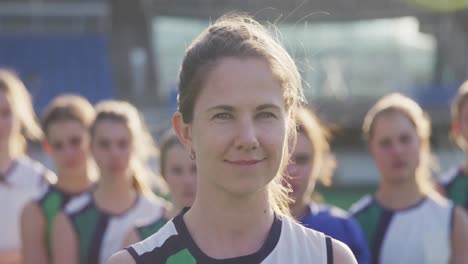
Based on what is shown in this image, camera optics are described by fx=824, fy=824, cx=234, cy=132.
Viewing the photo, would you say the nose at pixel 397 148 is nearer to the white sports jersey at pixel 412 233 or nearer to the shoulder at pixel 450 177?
the white sports jersey at pixel 412 233

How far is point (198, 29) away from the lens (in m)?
26.0

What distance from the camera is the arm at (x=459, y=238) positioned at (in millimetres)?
3650

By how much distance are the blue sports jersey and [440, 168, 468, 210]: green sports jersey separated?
67.2 inches

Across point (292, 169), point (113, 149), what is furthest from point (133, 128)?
point (292, 169)

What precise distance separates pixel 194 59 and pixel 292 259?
0.52 meters

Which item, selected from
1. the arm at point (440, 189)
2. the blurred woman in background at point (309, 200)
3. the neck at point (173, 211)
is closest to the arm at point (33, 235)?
the neck at point (173, 211)

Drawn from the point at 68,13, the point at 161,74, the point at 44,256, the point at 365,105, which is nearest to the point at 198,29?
the point at 161,74

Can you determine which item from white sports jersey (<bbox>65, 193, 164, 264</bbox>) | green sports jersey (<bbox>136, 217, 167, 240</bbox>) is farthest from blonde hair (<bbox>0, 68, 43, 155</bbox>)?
green sports jersey (<bbox>136, 217, 167, 240</bbox>)

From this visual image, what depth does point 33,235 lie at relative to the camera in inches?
168

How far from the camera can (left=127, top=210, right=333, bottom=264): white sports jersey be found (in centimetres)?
183

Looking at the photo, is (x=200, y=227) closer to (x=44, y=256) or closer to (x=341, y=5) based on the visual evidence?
(x=44, y=256)

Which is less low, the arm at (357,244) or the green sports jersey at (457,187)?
the arm at (357,244)

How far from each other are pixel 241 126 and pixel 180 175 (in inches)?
73.9

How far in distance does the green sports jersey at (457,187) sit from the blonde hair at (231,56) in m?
3.03
